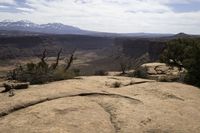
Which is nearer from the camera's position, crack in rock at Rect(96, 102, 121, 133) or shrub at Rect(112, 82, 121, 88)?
crack in rock at Rect(96, 102, 121, 133)

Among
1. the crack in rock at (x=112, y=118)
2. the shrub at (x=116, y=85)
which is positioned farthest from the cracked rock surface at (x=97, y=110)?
the shrub at (x=116, y=85)

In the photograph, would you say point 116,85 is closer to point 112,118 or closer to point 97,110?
point 97,110

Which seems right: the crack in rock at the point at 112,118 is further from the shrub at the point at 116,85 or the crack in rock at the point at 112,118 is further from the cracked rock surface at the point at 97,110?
the shrub at the point at 116,85

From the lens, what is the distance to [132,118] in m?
7.65

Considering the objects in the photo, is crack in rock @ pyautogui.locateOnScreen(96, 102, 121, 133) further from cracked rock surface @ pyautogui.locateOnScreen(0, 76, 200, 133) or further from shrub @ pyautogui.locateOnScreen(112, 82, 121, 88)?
shrub @ pyautogui.locateOnScreen(112, 82, 121, 88)

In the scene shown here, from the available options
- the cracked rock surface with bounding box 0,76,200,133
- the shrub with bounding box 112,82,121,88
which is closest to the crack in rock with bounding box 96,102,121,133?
the cracked rock surface with bounding box 0,76,200,133

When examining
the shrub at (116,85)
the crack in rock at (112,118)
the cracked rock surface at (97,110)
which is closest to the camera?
the cracked rock surface at (97,110)

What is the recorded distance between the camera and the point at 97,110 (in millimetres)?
7977

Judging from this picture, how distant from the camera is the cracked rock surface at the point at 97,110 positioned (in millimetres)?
7030

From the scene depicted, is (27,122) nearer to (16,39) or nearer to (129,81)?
(129,81)

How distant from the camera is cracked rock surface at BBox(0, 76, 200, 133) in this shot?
23.1 feet

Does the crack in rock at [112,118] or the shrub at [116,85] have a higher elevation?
the shrub at [116,85]

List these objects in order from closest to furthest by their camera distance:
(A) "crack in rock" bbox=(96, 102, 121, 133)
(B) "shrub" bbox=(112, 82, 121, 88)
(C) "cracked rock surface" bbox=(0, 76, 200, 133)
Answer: (C) "cracked rock surface" bbox=(0, 76, 200, 133)
(A) "crack in rock" bbox=(96, 102, 121, 133)
(B) "shrub" bbox=(112, 82, 121, 88)

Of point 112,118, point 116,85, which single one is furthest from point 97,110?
point 116,85
